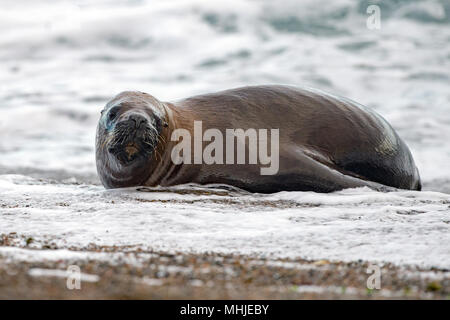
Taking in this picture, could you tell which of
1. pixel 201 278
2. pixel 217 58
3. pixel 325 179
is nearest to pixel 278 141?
pixel 325 179

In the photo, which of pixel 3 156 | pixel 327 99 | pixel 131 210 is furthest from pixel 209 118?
pixel 3 156

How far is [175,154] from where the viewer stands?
21.6 feet

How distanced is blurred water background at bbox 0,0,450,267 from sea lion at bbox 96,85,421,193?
34 centimetres

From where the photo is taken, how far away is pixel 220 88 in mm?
17672

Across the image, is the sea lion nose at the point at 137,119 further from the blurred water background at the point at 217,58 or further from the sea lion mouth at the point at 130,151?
the blurred water background at the point at 217,58

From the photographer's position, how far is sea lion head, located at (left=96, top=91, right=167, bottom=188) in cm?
612

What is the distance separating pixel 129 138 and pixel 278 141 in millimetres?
1390

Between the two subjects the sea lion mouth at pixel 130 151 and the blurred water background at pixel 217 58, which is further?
the blurred water background at pixel 217 58

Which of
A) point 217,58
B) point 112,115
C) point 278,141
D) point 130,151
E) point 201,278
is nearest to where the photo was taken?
point 201,278

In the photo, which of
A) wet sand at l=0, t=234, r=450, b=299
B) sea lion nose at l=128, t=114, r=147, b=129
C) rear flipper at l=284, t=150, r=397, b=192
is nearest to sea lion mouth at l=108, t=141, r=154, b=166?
sea lion nose at l=128, t=114, r=147, b=129

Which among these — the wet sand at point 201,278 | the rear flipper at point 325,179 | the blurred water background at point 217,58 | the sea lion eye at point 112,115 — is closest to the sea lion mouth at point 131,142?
the sea lion eye at point 112,115

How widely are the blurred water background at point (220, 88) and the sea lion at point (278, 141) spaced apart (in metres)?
0.34

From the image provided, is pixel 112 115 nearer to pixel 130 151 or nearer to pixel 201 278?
pixel 130 151

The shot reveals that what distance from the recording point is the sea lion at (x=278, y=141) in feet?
20.6
